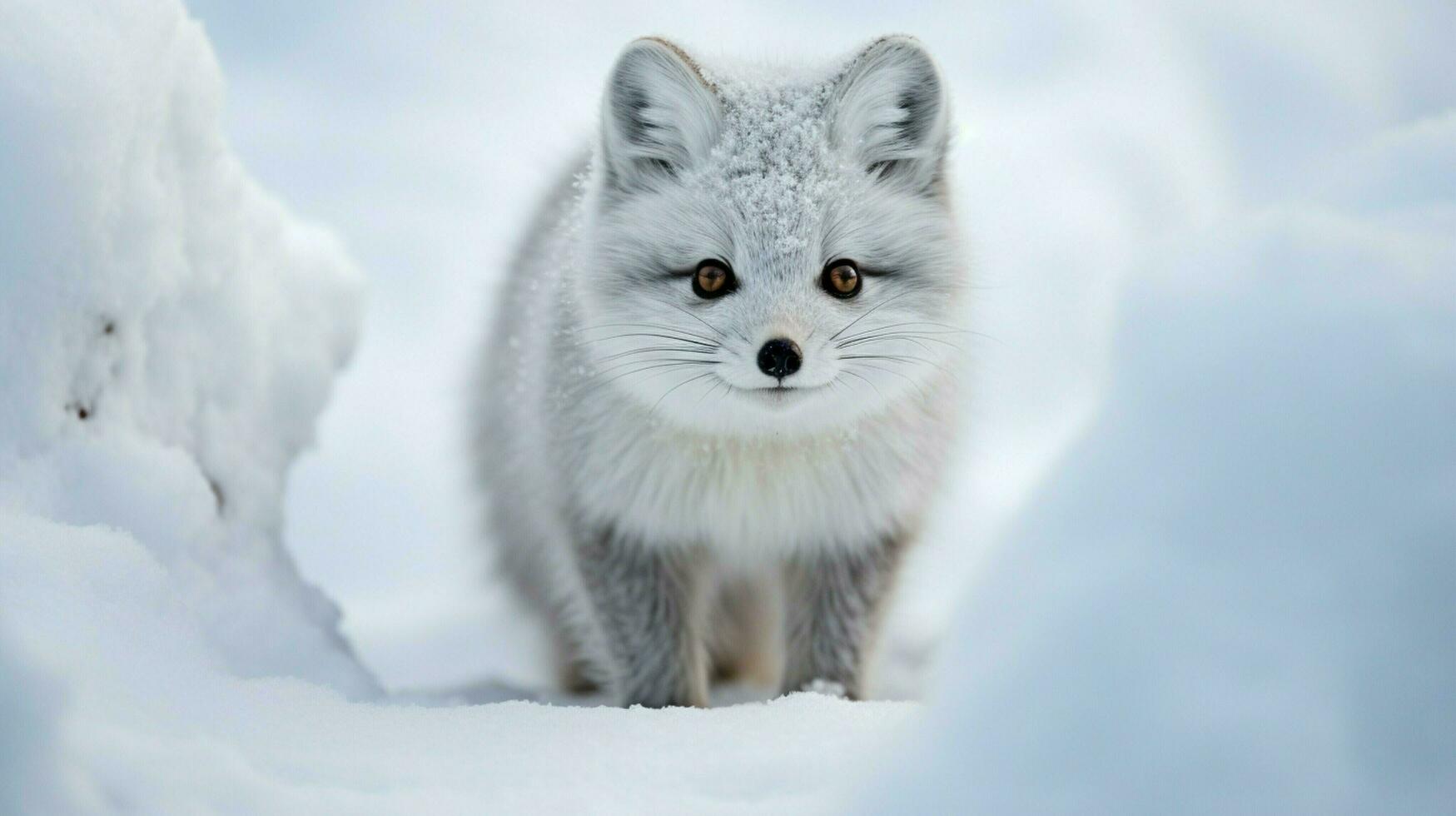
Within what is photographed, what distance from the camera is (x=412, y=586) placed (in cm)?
543

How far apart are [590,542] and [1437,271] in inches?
78.2

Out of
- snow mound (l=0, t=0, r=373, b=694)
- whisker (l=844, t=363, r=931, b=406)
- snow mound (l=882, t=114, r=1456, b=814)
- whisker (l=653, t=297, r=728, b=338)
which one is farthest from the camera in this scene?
whisker (l=844, t=363, r=931, b=406)

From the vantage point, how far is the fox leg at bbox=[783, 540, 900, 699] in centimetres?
302

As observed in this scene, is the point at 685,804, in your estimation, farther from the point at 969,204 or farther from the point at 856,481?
the point at 969,204

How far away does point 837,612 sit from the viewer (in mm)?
3027

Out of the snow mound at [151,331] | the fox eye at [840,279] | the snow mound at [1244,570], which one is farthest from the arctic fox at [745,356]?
the snow mound at [1244,570]

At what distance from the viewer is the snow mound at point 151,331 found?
2320 mm

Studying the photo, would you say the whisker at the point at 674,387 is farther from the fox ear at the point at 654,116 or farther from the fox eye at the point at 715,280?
the fox ear at the point at 654,116

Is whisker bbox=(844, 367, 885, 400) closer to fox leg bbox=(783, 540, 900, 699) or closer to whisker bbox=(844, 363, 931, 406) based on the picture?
→ whisker bbox=(844, 363, 931, 406)

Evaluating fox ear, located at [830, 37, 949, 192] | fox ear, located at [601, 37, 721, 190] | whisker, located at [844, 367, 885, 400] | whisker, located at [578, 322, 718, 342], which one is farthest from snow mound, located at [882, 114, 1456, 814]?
fox ear, located at [601, 37, 721, 190]

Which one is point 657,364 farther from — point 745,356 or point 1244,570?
point 1244,570

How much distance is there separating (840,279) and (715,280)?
280 mm

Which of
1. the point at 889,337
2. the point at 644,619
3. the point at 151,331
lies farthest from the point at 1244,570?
the point at 151,331

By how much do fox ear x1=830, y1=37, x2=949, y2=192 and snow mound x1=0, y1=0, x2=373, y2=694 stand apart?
1577 mm
